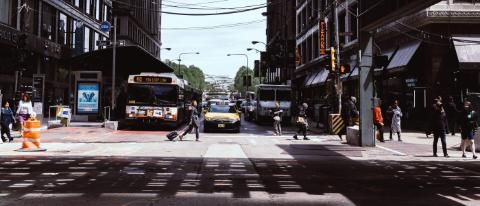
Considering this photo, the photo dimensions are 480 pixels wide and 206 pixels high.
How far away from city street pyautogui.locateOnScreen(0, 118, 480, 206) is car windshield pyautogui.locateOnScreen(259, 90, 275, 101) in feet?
59.6

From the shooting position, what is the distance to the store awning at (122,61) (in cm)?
3019

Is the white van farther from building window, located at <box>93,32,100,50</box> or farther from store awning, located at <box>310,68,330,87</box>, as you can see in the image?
building window, located at <box>93,32,100,50</box>

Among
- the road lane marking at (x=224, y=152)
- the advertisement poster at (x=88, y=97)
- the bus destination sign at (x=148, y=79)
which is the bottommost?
the road lane marking at (x=224, y=152)

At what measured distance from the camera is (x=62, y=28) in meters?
39.0

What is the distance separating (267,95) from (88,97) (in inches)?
487

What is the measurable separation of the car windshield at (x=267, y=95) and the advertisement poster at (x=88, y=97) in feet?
37.8

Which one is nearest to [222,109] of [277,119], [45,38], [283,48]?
[277,119]

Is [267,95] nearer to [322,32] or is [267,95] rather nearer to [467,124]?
[322,32]

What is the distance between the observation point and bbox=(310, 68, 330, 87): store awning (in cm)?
4025

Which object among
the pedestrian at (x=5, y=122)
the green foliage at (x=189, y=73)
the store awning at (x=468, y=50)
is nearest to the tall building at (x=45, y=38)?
the pedestrian at (x=5, y=122)

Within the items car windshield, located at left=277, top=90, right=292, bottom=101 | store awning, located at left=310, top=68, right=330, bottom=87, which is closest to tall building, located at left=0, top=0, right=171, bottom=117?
car windshield, located at left=277, top=90, right=292, bottom=101

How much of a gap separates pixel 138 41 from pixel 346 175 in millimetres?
67066

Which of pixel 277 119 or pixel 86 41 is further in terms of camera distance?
pixel 86 41

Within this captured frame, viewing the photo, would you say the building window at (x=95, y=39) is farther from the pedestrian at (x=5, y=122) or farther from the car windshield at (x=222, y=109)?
the pedestrian at (x=5, y=122)
